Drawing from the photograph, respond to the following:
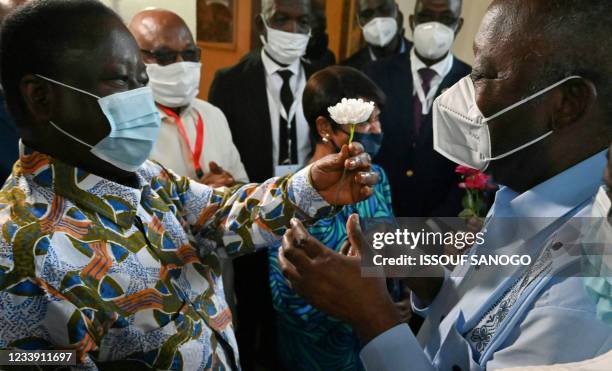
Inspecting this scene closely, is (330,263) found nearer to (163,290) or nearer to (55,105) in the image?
(163,290)

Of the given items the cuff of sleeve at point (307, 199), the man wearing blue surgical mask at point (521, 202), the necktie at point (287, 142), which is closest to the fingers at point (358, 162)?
the cuff of sleeve at point (307, 199)

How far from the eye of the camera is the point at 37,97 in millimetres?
1190

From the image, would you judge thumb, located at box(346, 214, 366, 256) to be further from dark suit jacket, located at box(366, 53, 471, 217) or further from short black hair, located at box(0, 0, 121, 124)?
dark suit jacket, located at box(366, 53, 471, 217)

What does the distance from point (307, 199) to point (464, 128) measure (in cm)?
47

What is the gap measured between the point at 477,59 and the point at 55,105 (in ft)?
3.35

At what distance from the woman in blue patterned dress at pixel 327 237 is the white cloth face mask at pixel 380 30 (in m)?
1.13

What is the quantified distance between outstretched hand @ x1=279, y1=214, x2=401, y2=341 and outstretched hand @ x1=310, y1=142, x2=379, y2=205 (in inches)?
11.8

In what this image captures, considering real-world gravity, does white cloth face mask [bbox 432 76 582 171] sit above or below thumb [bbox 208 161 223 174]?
above

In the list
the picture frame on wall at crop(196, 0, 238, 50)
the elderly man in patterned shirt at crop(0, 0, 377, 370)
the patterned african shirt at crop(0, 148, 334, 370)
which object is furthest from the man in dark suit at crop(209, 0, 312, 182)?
the elderly man in patterned shirt at crop(0, 0, 377, 370)

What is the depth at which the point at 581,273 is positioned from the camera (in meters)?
0.88

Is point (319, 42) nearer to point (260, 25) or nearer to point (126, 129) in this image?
point (260, 25)

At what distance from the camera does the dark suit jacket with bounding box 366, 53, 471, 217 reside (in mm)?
2740

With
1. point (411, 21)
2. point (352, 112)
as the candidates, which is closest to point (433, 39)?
point (411, 21)

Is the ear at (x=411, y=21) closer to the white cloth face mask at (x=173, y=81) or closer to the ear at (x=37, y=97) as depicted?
the white cloth face mask at (x=173, y=81)
